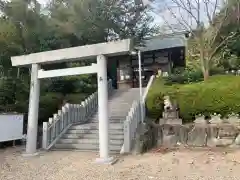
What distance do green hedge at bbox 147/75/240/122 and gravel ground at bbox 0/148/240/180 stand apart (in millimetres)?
2404

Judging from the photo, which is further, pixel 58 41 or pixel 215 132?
pixel 58 41

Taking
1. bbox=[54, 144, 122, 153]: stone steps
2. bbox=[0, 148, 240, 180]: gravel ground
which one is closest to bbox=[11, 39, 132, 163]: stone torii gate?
bbox=[0, 148, 240, 180]: gravel ground

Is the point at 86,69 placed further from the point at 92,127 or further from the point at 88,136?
the point at 92,127

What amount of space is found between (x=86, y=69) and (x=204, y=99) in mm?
4783

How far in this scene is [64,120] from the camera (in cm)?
1169

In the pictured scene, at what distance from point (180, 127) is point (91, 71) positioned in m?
3.66

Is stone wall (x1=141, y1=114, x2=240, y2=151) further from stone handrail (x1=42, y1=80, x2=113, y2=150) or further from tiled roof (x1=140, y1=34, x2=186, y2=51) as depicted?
tiled roof (x1=140, y1=34, x2=186, y2=51)

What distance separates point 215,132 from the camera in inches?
391

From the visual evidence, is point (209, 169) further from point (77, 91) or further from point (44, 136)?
point (77, 91)

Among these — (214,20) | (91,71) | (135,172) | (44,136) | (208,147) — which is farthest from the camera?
(214,20)

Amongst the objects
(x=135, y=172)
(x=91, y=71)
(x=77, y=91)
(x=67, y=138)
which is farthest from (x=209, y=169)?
(x=77, y=91)

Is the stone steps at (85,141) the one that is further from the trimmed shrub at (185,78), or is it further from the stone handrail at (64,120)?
the trimmed shrub at (185,78)

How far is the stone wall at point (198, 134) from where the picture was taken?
9703 millimetres

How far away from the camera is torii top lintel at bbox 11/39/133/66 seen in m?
8.56
